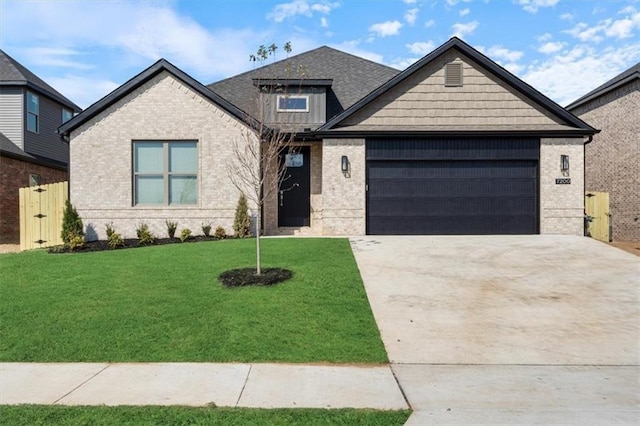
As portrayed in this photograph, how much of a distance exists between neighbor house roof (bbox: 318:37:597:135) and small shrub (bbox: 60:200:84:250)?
8.07 metres

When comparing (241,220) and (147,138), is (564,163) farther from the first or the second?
(147,138)

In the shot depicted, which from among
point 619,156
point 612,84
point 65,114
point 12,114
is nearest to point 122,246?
point 12,114

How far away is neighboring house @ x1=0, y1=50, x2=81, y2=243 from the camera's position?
15414 mm

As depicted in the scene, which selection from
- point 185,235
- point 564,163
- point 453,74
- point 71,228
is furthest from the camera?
point 453,74

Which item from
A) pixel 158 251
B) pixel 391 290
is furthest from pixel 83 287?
pixel 391 290

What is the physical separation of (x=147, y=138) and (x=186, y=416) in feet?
37.5

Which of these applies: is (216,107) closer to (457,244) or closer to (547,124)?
(457,244)

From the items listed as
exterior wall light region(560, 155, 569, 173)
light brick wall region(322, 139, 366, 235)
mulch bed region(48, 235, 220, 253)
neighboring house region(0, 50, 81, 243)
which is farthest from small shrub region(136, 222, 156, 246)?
exterior wall light region(560, 155, 569, 173)

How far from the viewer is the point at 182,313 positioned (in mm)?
6191

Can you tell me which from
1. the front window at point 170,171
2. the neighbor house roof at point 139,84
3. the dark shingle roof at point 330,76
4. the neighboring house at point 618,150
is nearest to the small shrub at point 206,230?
the front window at point 170,171

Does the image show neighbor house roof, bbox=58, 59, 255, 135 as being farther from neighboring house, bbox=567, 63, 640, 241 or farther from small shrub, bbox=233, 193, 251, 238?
neighboring house, bbox=567, 63, 640, 241

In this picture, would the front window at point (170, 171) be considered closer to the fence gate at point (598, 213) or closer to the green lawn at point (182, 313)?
the green lawn at point (182, 313)

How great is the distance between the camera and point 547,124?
42.9 feet

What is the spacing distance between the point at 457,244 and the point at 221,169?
782 centimetres
